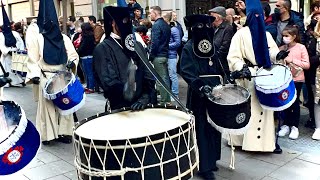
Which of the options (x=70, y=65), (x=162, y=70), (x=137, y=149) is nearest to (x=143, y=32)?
(x=162, y=70)

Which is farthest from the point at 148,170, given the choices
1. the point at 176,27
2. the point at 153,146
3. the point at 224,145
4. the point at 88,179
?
the point at 176,27

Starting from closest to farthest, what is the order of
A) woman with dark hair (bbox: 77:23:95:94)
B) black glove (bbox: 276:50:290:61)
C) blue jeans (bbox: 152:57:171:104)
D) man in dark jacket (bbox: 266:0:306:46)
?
black glove (bbox: 276:50:290:61) → man in dark jacket (bbox: 266:0:306:46) → blue jeans (bbox: 152:57:171:104) → woman with dark hair (bbox: 77:23:95:94)

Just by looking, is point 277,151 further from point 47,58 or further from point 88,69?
point 88,69

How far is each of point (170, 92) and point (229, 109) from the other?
104cm

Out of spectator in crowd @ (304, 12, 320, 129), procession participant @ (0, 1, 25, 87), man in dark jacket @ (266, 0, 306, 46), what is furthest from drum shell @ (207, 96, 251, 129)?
procession participant @ (0, 1, 25, 87)

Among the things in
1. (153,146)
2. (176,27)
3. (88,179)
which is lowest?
(88,179)

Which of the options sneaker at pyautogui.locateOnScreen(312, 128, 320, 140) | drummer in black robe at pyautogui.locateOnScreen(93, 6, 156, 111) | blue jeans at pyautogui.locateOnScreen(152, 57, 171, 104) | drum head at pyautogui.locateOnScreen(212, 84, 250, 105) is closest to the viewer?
drummer in black robe at pyautogui.locateOnScreen(93, 6, 156, 111)

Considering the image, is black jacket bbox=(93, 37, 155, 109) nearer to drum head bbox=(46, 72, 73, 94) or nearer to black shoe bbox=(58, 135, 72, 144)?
drum head bbox=(46, 72, 73, 94)

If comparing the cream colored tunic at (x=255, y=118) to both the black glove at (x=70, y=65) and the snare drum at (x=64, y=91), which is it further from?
the black glove at (x=70, y=65)

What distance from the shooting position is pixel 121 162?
235 cm

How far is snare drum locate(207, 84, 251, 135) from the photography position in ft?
12.3

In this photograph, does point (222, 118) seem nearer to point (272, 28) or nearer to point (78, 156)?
point (78, 156)

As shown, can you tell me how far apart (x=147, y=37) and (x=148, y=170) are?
6.36 meters

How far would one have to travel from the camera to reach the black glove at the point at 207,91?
3822mm
